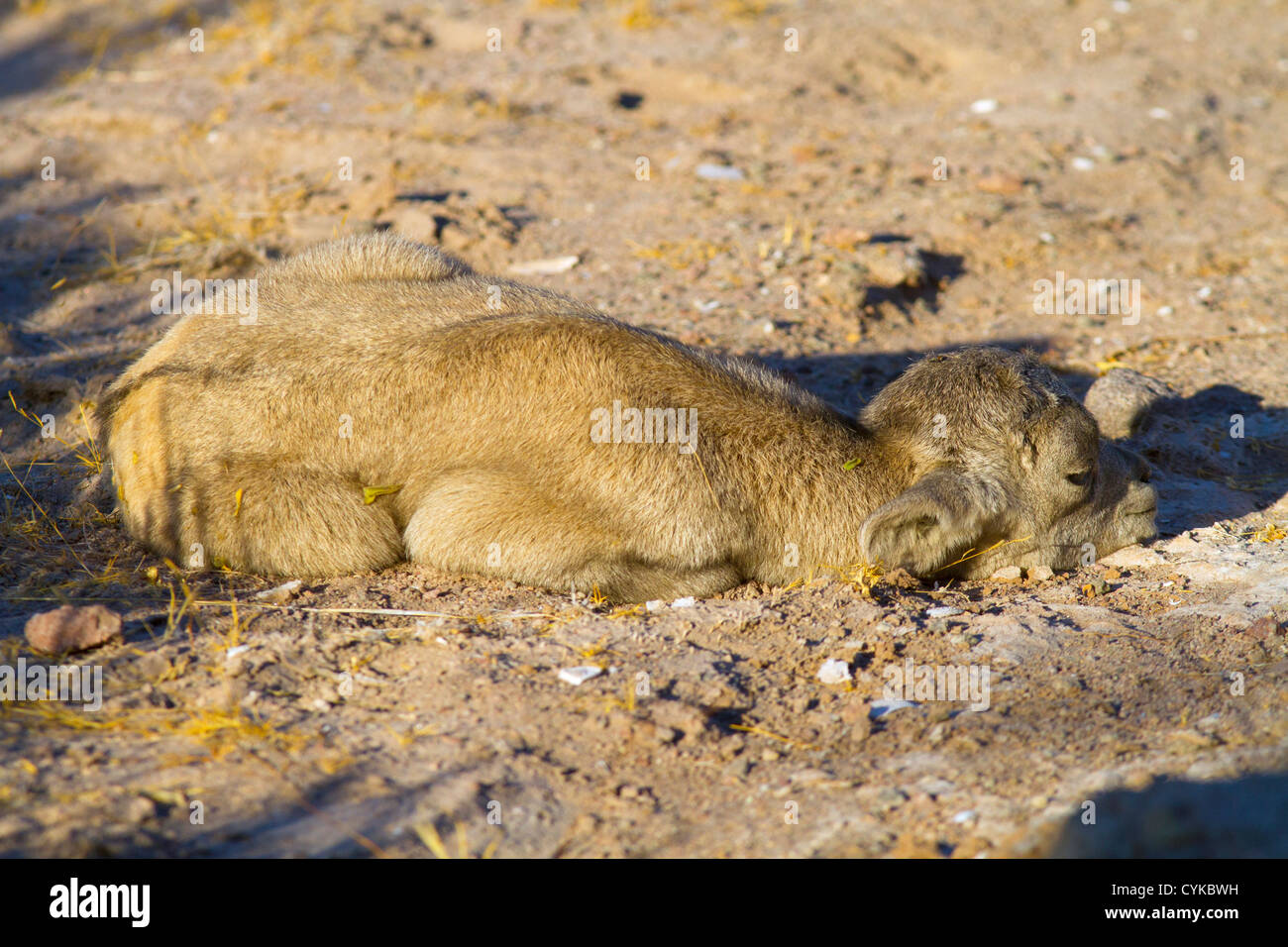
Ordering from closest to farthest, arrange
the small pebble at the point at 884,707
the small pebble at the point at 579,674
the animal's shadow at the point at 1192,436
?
the small pebble at the point at 884,707, the small pebble at the point at 579,674, the animal's shadow at the point at 1192,436

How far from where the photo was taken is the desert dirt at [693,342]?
4.14 metres

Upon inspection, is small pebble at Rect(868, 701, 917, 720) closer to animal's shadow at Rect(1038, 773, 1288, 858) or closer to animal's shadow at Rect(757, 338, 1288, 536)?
animal's shadow at Rect(1038, 773, 1288, 858)

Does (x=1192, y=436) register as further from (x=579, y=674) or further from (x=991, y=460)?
(x=579, y=674)

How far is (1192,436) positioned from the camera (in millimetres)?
7852

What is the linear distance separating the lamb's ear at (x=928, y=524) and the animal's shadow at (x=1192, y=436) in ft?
5.29

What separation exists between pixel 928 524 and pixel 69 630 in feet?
13.7

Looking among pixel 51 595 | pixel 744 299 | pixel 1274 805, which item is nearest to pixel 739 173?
pixel 744 299

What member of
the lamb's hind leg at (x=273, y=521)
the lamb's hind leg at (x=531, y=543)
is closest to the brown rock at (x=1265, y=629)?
the lamb's hind leg at (x=531, y=543)

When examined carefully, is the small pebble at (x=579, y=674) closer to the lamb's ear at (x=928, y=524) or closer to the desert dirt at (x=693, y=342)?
the desert dirt at (x=693, y=342)

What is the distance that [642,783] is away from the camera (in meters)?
4.32

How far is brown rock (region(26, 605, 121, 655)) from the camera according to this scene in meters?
4.96

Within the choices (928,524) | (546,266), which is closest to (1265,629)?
(928,524)

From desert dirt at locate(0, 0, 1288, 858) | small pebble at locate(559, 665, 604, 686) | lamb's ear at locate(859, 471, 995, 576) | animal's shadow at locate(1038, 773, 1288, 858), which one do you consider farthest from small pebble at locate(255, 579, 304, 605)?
animal's shadow at locate(1038, 773, 1288, 858)

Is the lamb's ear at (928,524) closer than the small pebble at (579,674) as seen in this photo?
No
